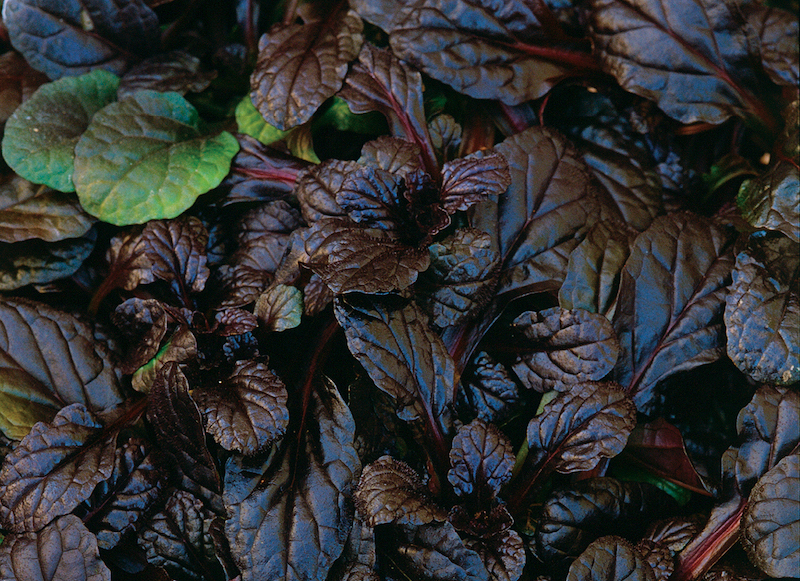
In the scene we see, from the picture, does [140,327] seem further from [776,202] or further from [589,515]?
[776,202]

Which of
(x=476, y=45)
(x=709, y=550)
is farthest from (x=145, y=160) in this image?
(x=709, y=550)

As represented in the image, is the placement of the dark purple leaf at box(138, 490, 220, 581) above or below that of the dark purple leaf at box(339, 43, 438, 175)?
below

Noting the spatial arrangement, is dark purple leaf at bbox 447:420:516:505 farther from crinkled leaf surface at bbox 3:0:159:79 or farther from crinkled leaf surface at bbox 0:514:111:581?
crinkled leaf surface at bbox 3:0:159:79

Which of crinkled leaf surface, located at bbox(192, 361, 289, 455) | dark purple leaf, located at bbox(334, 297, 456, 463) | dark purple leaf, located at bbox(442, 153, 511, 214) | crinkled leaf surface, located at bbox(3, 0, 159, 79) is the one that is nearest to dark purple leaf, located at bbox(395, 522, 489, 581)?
dark purple leaf, located at bbox(334, 297, 456, 463)

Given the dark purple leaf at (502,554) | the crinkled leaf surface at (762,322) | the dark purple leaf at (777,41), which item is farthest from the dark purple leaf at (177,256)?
the dark purple leaf at (777,41)

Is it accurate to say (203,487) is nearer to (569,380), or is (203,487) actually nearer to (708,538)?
(569,380)

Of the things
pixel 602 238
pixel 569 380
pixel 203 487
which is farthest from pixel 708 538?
pixel 203 487
